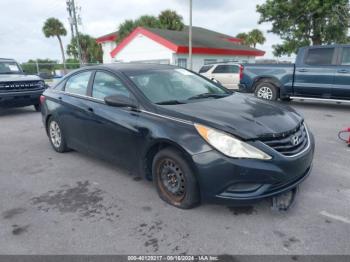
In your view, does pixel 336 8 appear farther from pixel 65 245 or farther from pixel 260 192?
pixel 65 245

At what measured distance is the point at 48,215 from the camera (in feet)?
10.5

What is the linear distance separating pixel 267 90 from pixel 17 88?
769 cm

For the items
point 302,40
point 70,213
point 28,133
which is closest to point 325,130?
point 70,213

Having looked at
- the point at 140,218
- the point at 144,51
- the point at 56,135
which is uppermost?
the point at 144,51

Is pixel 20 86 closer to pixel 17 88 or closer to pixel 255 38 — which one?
pixel 17 88

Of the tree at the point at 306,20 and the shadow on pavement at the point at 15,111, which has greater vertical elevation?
the tree at the point at 306,20

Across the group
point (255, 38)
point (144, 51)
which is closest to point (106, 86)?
point (144, 51)

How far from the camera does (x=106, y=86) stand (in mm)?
4031

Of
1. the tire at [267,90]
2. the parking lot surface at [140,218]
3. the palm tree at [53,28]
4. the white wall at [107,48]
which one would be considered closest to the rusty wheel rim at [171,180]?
the parking lot surface at [140,218]

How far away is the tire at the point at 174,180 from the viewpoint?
2.98 meters

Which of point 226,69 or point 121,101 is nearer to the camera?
point 121,101

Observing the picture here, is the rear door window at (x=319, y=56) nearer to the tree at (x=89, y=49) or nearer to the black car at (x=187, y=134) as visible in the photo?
the black car at (x=187, y=134)

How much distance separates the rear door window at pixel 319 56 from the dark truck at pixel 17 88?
8.32 m

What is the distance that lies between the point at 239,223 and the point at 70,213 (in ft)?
5.93
